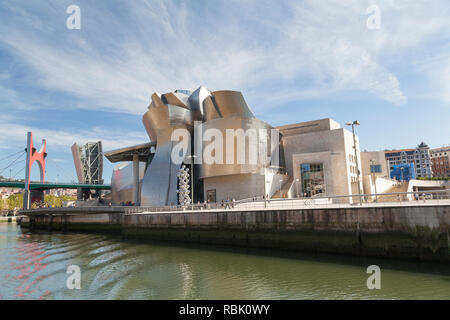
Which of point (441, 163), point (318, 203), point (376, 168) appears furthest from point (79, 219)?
point (441, 163)

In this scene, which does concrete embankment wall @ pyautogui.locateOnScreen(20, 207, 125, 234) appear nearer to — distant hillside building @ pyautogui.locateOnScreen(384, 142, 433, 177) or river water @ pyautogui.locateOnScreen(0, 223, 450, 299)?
river water @ pyautogui.locateOnScreen(0, 223, 450, 299)

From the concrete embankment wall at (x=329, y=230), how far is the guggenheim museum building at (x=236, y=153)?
46.4 ft

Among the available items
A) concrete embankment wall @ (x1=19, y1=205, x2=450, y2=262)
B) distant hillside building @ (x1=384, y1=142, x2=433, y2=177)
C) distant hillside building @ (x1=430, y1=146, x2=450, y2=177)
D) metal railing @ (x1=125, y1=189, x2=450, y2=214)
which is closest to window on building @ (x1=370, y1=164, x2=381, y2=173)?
metal railing @ (x1=125, y1=189, x2=450, y2=214)

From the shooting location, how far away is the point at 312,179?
36.7 metres

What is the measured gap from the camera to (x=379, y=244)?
13867mm

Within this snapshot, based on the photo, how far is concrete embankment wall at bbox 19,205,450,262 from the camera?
1283 centimetres

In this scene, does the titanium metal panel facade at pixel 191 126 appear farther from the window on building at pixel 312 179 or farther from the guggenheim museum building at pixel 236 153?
the window on building at pixel 312 179

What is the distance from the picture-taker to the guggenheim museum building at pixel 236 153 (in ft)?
120

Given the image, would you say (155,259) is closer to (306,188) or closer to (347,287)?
(347,287)

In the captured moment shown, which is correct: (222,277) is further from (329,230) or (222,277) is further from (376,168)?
(376,168)

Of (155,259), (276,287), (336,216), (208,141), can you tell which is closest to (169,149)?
(208,141)

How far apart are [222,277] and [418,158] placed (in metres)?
136

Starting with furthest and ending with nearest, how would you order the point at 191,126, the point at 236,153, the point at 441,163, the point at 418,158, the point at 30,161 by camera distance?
the point at 418,158 → the point at 441,163 → the point at 30,161 → the point at 191,126 → the point at 236,153

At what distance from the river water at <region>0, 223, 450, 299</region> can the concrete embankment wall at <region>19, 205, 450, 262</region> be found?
29.2 inches
